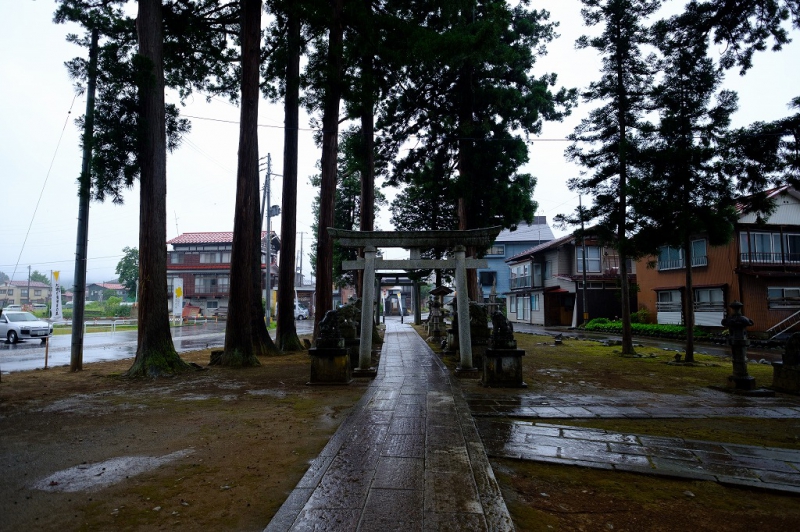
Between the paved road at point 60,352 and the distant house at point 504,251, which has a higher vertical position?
the distant house at point 504,251

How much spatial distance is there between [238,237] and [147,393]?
4737mm

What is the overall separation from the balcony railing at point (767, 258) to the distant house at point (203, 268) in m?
38.9

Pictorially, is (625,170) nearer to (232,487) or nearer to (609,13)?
(609,13)

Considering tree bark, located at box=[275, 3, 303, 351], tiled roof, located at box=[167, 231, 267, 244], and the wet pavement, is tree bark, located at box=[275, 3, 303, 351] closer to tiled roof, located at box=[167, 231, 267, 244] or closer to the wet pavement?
the wet pavement

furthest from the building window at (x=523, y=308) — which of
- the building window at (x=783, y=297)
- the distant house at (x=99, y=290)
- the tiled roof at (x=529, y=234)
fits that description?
the distant house at (x=99, y=290)

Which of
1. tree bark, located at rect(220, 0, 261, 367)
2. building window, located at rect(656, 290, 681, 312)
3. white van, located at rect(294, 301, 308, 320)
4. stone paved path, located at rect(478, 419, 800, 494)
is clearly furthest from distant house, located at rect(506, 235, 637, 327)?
stone paved path, located at rect(478, 419, 800, 494)

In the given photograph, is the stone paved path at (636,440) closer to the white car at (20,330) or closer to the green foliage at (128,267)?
the white car at (20,330)

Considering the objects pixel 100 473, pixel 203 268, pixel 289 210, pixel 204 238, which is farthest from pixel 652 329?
pixel 204 238

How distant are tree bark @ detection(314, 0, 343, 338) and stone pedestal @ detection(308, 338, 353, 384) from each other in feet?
17.3

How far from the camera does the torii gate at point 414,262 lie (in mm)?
9469

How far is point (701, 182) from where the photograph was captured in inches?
451

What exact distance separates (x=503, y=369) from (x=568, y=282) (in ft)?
89.2

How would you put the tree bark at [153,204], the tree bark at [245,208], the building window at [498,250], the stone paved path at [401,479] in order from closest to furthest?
1. the stone paved path at [401,479]
2. the tree bark at [153,204]
3. the tree bark at [245,208]
4. the building window at [498,250]

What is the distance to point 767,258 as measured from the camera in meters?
21.9
